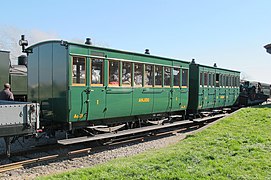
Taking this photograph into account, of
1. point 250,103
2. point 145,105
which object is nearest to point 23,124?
point 145,105

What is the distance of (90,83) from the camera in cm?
837

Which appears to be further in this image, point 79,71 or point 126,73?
point 126,73

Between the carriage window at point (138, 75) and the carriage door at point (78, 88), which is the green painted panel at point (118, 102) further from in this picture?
the carriage door at point (78, 88)

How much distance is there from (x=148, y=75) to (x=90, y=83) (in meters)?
3.04

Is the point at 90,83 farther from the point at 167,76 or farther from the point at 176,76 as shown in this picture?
the point at 176,76

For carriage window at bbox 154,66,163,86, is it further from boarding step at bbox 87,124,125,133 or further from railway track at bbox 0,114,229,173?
boarding step at bbox 87,124,125,133

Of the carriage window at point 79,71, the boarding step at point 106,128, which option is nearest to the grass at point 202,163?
the boarding step at point 106,128

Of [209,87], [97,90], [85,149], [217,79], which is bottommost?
[85,149]

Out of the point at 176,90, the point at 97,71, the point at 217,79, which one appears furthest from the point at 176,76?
the point at 217,79

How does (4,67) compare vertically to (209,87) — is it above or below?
above

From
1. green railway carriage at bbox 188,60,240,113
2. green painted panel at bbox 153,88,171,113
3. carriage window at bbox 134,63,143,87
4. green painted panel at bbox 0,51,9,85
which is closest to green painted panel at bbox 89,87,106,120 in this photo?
carriage window at bbox 134,63,143,87

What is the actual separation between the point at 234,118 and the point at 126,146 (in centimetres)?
655

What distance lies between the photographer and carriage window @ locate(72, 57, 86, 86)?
314 inches

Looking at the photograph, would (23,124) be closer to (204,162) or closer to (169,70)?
(204,162)
